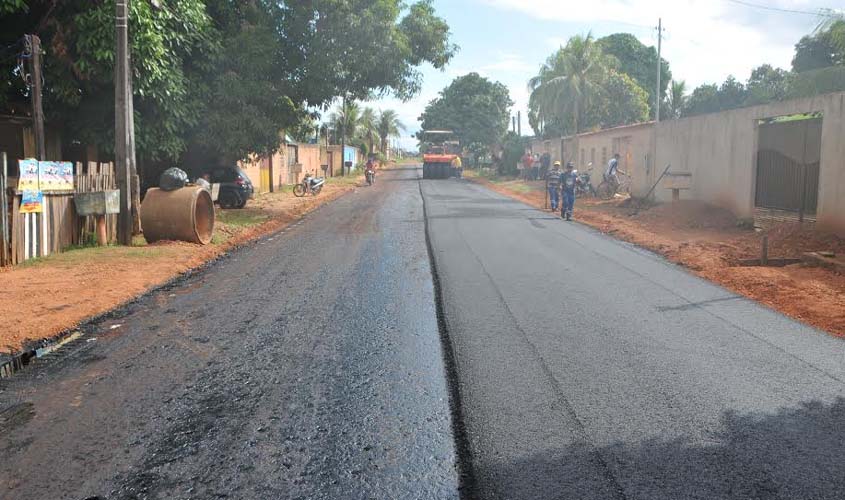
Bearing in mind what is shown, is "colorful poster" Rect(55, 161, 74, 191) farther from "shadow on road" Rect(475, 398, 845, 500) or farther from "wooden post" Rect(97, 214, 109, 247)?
"shadow on road" Rect(475, 398, 845, 500)

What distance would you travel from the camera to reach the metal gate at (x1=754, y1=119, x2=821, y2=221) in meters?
14.4

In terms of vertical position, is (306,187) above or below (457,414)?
above

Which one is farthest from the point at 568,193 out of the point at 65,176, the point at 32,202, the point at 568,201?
the point at 32,202

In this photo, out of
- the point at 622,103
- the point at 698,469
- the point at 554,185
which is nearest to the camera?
the point at 698,469

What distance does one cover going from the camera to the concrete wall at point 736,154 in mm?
13133

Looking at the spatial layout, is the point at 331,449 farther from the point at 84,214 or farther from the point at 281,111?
the point at 281,111

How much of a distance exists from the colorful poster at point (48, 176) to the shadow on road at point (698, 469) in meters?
9.60

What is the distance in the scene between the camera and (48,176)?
11.1m

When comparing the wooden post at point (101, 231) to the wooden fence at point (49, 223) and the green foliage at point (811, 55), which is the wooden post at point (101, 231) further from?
the green foliage at point (811, 55)

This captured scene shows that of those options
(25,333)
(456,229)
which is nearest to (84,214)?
(25,333)

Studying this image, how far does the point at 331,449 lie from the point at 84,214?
9603 millimetres

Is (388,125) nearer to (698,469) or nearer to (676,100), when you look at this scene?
(676,100)

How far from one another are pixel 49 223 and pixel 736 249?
11.6 m

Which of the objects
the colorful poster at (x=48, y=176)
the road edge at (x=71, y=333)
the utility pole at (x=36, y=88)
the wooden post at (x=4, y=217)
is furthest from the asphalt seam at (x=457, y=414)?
the utility pole at (x=36, y=88)
